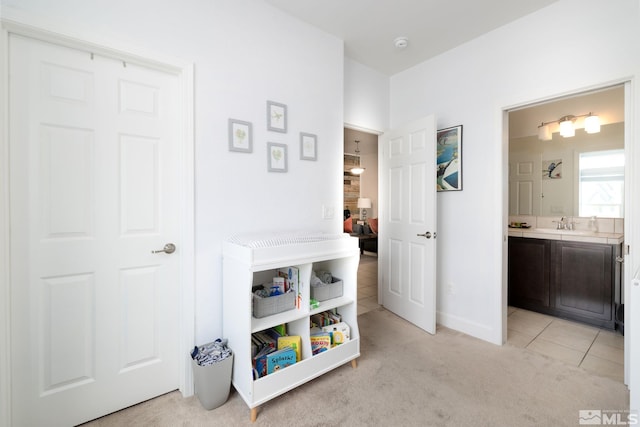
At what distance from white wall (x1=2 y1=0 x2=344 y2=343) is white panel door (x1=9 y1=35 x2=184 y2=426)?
6.3 inches

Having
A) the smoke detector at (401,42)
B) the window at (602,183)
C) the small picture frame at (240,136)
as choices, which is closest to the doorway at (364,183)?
the smoke detector at (401,42)

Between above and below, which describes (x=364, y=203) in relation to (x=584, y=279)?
above

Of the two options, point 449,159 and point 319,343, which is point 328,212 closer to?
point 319,343

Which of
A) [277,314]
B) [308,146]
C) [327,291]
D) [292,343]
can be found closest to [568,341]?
[327,291]

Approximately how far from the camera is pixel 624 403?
1.69 metres

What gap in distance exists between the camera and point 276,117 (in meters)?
2.13

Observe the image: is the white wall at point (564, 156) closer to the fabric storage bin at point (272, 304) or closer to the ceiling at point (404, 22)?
the ceiling at point (404, 22)

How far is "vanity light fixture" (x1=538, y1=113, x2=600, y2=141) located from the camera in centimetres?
304

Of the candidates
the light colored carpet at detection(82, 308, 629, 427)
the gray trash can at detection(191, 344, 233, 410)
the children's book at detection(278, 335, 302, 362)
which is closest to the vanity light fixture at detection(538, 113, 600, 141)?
the light colored carpet at detection(82, 308, 629, 427)

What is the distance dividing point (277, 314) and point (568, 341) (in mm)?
2541

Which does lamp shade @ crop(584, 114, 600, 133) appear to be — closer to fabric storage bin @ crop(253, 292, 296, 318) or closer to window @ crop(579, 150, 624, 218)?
window @ crop(579, 150, 624, 218)

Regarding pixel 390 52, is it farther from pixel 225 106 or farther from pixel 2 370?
pixel 2 370

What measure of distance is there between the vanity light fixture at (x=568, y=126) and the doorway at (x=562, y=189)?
2 cm

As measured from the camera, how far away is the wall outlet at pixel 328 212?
244 centimetres
